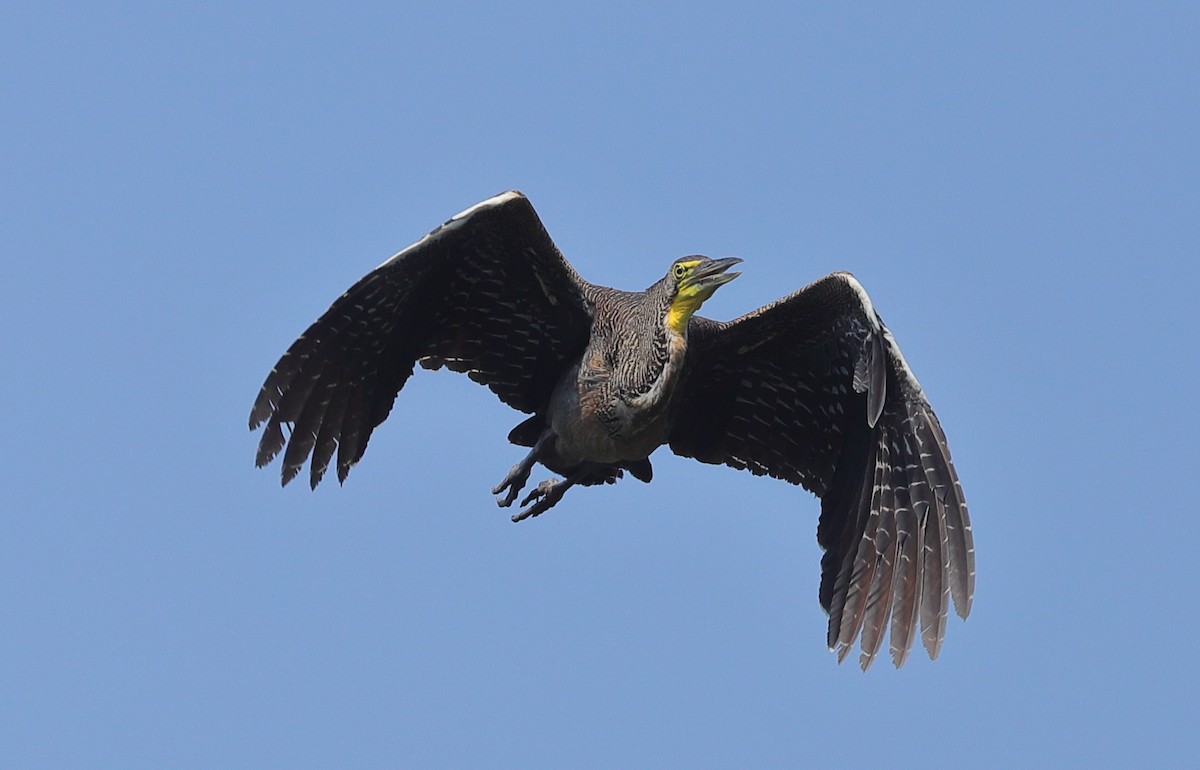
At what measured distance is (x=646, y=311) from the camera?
16.3 meters

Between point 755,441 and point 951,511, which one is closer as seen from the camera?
point 951,511

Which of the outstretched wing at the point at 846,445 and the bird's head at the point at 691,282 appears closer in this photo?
the bird's head at the point at 691,282

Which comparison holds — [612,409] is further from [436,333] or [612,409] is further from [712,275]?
[436,333]

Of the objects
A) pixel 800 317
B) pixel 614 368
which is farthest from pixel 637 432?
pixel 800 317

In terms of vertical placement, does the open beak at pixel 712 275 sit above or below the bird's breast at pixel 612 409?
above

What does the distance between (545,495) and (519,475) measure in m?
0.34

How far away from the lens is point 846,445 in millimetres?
17203

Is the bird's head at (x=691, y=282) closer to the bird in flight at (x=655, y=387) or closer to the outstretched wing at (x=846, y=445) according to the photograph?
the bird in flight at (x=655, y=387)

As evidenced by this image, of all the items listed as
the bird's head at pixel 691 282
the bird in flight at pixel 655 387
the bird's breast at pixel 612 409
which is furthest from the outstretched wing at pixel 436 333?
the bird's head at pixel 691 282

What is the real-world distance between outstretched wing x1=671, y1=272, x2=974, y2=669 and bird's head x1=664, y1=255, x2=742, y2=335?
1.25 feet

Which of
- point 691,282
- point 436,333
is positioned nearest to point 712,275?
point 691,282

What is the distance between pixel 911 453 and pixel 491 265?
3590 mm

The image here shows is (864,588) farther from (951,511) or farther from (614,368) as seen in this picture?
(614,368)

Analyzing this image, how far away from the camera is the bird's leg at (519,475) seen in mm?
16734
